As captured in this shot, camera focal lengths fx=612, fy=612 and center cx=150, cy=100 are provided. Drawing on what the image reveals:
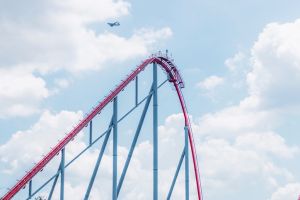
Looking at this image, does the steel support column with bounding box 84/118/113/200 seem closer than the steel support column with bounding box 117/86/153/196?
Yes

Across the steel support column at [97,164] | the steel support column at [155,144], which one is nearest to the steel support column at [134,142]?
the steel support column at [155,144]

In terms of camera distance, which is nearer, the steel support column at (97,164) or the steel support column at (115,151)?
the steel support column at (97,164)

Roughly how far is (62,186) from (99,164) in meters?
1.95

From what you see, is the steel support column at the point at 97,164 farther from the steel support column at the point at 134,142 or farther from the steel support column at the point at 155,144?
the steel support column at the point at 155,144

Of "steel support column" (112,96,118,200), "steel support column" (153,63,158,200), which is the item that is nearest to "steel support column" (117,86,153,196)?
"steel support column" (153,63,158,200)

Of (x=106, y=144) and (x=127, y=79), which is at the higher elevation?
(x=127, y=79)

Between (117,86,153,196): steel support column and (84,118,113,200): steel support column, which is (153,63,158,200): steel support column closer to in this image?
(117,86,153,196): steel support column

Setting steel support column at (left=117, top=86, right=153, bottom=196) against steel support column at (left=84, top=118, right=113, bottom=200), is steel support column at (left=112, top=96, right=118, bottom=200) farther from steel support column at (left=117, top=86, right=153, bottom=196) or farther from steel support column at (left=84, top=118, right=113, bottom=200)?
steel support column at (left=117, top=86, right=153, bottom=196)

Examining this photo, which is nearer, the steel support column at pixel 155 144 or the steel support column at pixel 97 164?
the steel support column at pixel 97 164

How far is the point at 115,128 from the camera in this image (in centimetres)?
2619

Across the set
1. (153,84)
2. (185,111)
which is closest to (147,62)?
(153,84)

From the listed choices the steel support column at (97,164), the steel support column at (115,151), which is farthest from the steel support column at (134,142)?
the steel support column at (97,164)

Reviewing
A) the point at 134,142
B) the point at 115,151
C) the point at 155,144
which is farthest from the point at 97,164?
the point at 155,144

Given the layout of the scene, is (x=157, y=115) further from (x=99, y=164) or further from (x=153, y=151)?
(x=99, y=164)
